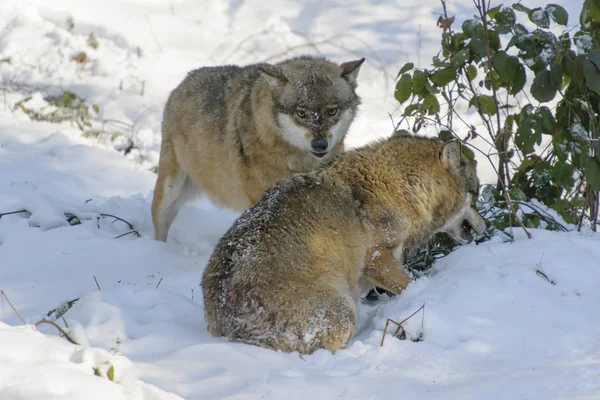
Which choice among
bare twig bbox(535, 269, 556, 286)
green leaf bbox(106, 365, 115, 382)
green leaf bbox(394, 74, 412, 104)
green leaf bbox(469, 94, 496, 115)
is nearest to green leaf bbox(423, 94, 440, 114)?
green leaf bbox(394, 74, 412, 104)

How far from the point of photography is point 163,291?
527 centimetres

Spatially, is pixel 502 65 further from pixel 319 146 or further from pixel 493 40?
pixel 319 146

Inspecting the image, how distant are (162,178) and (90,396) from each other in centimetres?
561

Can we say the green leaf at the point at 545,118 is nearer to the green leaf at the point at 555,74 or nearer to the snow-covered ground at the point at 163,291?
the green leaf at the point at 555,74

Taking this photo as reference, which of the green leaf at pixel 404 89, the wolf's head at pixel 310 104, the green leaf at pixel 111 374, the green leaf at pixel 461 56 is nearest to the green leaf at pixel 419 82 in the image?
the green leaf at pixel 404 89

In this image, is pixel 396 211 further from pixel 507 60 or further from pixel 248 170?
pixel 248 170

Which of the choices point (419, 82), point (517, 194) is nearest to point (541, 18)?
point (419, 82)

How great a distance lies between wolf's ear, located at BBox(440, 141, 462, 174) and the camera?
5.43 meters

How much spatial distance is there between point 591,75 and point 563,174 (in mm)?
830

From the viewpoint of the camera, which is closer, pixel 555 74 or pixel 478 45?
pixel 555 74

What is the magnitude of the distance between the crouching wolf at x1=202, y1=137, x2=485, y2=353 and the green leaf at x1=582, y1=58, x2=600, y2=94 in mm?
1040

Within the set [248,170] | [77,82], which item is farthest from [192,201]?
[77,82]

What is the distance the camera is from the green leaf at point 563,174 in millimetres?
5895

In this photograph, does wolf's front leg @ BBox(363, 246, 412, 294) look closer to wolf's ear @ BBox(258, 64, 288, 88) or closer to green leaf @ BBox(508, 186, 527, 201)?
green leaf @ BBox(508, 186, 527, 201)
